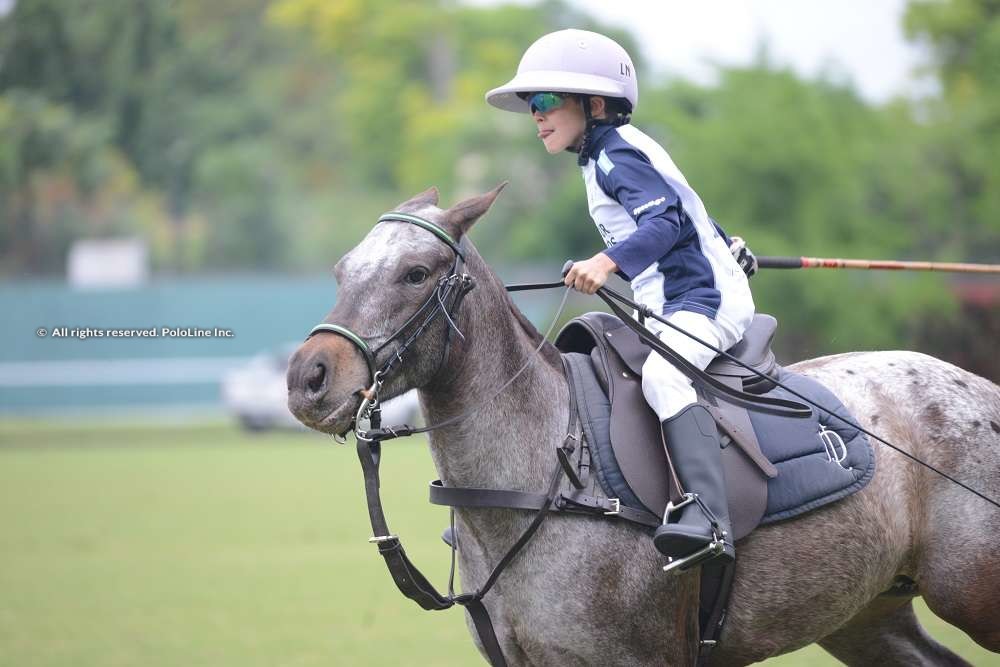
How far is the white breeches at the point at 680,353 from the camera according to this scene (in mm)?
4660

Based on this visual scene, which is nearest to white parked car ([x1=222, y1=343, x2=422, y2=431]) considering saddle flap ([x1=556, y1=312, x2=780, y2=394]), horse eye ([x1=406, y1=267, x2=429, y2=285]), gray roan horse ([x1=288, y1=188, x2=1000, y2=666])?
saddle flap ([x1=556, y1=312, x2=780, y2=394])

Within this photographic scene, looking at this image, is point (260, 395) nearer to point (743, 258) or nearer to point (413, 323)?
point (743, 258)

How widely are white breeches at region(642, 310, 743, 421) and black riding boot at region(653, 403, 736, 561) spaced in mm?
61

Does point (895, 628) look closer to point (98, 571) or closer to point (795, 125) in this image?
point (98, 571)

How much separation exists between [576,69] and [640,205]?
2.15 feet

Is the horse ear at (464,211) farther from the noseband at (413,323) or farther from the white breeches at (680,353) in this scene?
the white breeches at (680,353)

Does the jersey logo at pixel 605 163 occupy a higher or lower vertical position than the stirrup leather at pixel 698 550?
higher

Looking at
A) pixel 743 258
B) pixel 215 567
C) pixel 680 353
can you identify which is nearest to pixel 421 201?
pixel 680 353

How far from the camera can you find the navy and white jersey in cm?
467

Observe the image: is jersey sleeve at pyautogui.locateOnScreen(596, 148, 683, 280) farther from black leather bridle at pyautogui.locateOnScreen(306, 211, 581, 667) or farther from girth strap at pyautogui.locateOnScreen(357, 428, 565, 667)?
girth strap at pyautogui.locateOnScreen(357, 428, 565, 667)

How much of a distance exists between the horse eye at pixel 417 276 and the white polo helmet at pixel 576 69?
0.92 m

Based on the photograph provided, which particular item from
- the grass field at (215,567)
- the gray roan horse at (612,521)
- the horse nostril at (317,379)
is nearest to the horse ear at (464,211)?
the gray roan horse at (612,521)

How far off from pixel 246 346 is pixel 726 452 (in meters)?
32.7

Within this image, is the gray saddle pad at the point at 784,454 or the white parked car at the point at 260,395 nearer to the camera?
the gray saddle pad at the point at 784,454
